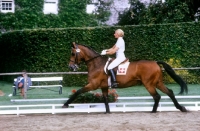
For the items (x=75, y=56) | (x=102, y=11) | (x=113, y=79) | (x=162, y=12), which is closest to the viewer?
(x=113, y=79)

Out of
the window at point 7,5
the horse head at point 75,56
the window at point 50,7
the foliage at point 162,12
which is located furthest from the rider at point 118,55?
the window at point 7,5

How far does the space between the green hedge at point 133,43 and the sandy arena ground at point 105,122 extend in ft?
32.7

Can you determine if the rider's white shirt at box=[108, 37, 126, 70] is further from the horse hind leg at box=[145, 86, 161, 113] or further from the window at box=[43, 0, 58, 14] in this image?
the window at box=[43, 0, 58, 14]

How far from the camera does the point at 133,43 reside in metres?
21.6

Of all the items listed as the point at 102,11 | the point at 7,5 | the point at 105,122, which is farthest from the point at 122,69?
the point at 7,5

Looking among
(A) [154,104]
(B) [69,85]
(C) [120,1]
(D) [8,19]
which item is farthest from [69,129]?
(C) [120,1]

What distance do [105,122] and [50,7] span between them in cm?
2005

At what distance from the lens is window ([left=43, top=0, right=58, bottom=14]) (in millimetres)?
28688

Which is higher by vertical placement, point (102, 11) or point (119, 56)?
point (102, 11)

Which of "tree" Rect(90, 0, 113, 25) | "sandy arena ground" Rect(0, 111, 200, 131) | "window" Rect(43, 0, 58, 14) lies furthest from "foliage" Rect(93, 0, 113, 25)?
"sandy arena ground" Rect(0, 111, 200, 131)

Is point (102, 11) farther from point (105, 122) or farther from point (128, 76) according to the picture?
point (105, 122)

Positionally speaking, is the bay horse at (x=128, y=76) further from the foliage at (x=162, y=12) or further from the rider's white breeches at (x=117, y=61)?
the foliage at (x=162, y=12)

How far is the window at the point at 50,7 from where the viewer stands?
28.7 metres

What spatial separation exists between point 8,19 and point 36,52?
Answer: 7.04m
